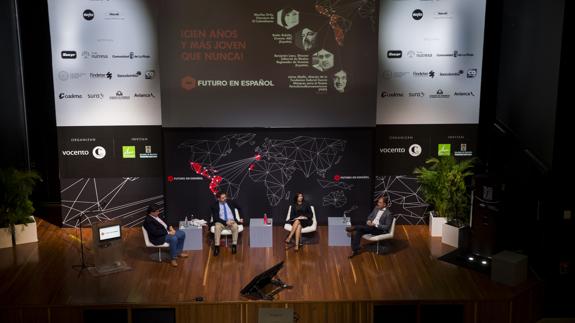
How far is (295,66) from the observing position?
1204 cm

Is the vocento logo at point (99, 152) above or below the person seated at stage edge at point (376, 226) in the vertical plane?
above

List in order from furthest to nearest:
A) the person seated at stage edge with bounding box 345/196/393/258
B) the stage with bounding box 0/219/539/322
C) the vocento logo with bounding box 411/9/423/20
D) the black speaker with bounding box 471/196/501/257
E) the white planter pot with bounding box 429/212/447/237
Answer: the white planter pot with bounding box 429/212/447/237
the vocento logo with bounding box 411/9/423/20
the person seated at stage edge with bounding box 345/196/393/258
the black speaker with bounding box 471/196/501/257
the stage with bounding box 0/219/539/322

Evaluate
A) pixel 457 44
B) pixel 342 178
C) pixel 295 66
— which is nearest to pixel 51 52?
pixel 295 66

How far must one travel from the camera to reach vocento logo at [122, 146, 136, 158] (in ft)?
40.8

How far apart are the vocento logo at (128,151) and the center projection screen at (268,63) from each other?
86 centimetres

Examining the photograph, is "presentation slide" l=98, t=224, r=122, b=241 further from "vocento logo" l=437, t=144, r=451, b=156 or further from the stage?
"vocento logo" l=437, t=144, r=451, b=156

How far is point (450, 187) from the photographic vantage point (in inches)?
474

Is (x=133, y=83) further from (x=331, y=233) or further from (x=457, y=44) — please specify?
(x=457, y=44)

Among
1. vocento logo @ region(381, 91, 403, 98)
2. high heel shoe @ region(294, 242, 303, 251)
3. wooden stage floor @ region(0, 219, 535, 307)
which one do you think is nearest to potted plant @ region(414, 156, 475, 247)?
wooden stage floor @ region(0, 219, 535, 307)

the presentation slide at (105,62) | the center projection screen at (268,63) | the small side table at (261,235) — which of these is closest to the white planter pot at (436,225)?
the center projection screen at (268,63)

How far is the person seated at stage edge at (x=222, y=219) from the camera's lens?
1151cm

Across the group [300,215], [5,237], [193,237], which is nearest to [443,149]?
[300,215]

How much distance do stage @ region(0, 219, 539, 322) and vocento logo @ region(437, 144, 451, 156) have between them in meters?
1.75

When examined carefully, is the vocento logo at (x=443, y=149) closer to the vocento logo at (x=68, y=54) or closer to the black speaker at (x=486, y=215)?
the black speaker at (x=486, y=215)
